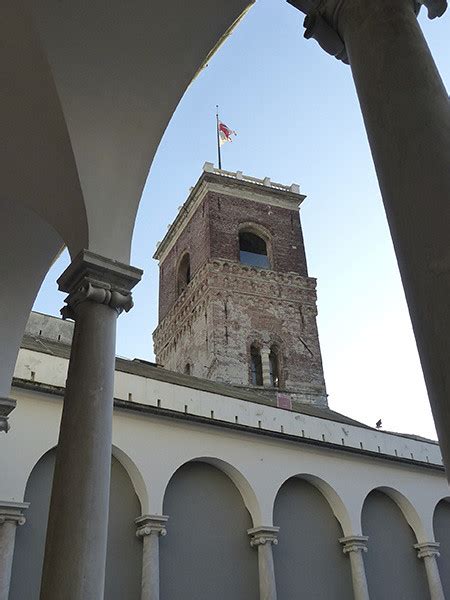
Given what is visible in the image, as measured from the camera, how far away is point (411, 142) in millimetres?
2281

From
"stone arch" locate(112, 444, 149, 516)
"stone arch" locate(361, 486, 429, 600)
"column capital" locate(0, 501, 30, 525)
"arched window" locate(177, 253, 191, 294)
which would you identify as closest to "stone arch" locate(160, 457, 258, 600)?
"stone arch" locate(112, 444, 149, 516)

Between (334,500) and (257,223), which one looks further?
(257,223)

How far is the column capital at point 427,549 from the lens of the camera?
13.1 meters

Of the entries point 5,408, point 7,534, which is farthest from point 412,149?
point 7,534

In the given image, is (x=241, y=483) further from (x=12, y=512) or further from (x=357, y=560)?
(x=12, y=512)

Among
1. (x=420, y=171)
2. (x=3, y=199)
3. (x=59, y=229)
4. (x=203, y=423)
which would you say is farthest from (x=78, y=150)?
(x=203, y=423)

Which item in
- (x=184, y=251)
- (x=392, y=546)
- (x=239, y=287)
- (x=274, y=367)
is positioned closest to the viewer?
(x=392, y=546)

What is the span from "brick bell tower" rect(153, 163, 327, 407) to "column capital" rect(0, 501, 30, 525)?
17774mm

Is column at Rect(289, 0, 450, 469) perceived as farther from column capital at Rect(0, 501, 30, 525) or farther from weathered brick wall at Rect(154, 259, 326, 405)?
weathered brick wall at Rect(154, 259, 326, 405)

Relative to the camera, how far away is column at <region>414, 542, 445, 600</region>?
508 inches

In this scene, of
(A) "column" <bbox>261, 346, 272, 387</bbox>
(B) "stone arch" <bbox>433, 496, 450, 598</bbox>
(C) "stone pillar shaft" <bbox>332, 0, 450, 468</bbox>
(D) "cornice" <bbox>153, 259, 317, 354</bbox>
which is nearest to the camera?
(C) "stone pillar shaft" <bbox>332, 0, 450, 468</bbox>

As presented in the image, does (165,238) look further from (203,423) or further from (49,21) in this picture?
(49,21)

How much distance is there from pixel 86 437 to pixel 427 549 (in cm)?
1158

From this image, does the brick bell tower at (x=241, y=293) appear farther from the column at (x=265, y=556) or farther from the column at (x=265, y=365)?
the column at (x=265, y=556)
